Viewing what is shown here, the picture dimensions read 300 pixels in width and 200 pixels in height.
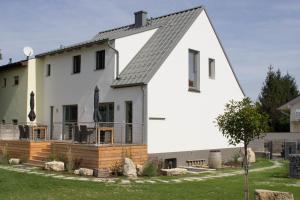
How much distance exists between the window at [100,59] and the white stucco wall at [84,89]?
0.19 m

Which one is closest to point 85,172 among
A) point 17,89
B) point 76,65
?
point 76,65

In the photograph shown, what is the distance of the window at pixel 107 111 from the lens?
22.2 metres

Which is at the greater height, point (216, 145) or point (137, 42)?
point (137, 42)

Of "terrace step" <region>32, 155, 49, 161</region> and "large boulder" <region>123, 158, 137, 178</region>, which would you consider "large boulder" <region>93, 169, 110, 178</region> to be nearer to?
"large boulder" <region>123, 158, 137, 178</region>

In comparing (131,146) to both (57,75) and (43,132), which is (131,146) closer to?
(43,132)

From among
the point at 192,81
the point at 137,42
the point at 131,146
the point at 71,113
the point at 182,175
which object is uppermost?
the point at 137,42

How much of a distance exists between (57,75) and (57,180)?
12.3m

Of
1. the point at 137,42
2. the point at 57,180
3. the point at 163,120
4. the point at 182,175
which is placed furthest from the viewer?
the point at 137,42

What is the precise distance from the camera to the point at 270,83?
60.6 m

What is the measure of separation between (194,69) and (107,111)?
5.40 m

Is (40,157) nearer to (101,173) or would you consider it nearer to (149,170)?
(101,173)

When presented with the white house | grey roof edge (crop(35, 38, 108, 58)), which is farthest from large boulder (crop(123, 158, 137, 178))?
grey roof edge (crop(35, 38, 108, 58))

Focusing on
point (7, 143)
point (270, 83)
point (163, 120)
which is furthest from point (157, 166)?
point (270, 83)

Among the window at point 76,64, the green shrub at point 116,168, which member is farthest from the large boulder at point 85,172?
the window at point 76,64
